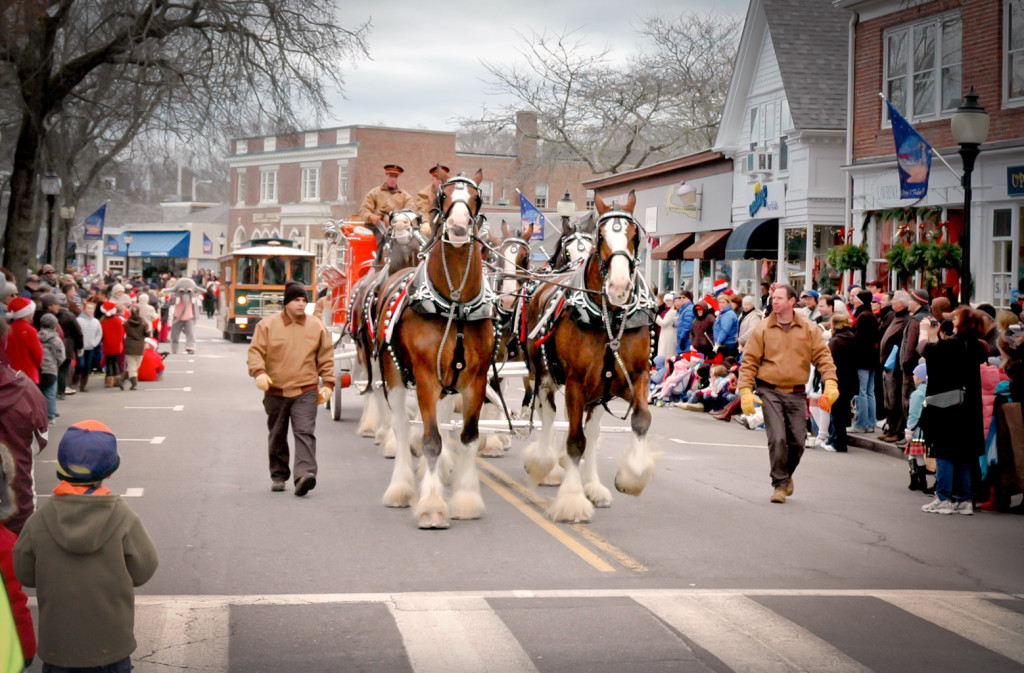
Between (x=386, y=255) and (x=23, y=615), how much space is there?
8747 mm

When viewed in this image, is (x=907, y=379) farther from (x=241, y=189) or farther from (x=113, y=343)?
(x=241, y=189)

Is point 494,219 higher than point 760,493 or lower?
higher

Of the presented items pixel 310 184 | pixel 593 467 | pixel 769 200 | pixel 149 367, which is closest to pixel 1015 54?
pixel 769 200

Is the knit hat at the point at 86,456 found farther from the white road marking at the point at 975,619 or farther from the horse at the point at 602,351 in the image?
the horse at the point at 602,351

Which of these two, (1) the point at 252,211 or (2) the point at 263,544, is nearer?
(2) the point at 263,544

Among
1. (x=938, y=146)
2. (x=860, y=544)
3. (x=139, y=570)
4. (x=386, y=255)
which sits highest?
(x=938, y=146)

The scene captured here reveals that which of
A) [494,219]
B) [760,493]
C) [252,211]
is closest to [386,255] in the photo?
[760,493]

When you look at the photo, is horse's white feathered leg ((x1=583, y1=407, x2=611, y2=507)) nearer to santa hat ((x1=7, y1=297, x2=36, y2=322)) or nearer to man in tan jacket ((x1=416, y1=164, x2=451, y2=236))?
man in tan jacket ((x1=416, y1=164, x2=451, y2=236))

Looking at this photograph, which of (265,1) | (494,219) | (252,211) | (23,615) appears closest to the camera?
(23,615)

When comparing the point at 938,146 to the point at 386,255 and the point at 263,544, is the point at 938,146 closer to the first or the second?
the point at 386,255

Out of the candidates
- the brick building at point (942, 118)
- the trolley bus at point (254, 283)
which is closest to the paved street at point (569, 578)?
the brick building at point (942, 118)

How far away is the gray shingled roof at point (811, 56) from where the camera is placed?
29.4 metres

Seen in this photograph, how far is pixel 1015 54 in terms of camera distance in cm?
2092

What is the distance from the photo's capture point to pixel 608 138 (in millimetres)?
46688
